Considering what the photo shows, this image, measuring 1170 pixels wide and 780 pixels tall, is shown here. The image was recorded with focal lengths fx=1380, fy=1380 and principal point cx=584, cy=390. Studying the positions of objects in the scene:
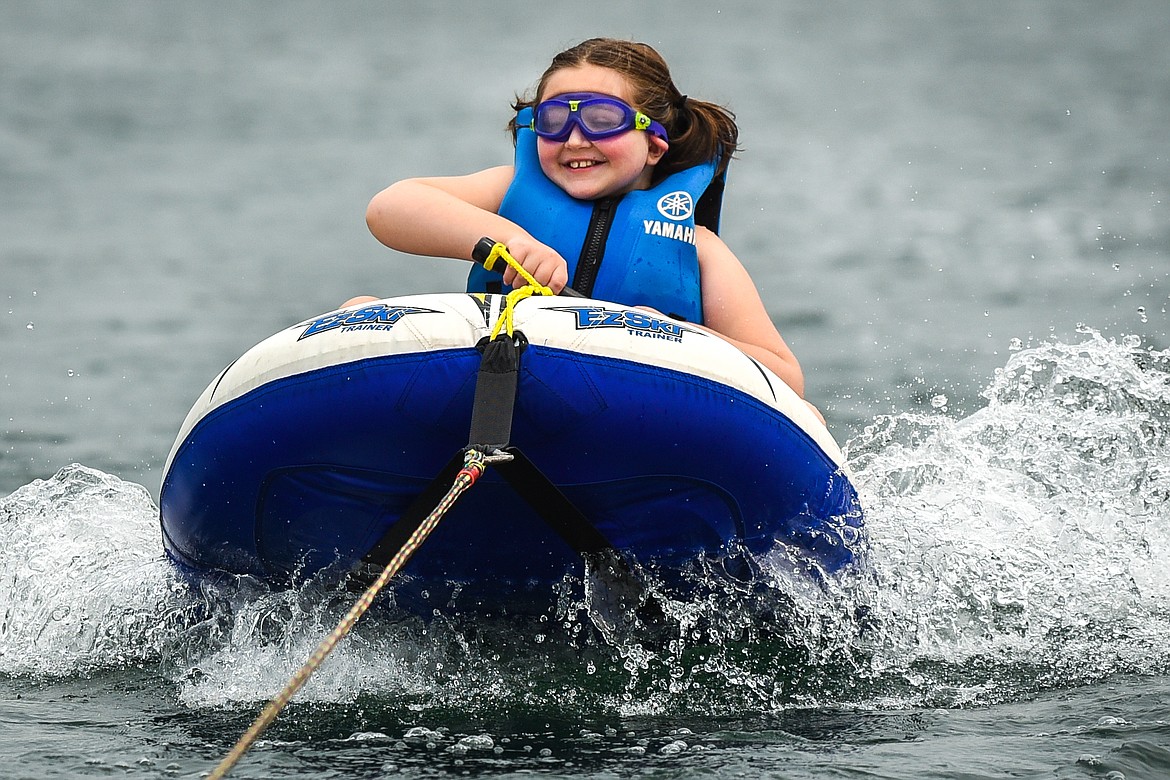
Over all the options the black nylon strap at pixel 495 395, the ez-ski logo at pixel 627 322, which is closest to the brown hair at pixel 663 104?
the ez-ski logo at pixel 627 322

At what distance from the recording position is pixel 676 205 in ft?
10.2

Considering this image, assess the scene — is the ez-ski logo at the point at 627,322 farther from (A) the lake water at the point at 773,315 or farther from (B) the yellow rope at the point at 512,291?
(A) the lake water at the point at 773,315

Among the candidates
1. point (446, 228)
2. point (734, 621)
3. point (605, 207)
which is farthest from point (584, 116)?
point (734, 621)

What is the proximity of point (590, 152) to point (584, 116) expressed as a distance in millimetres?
86

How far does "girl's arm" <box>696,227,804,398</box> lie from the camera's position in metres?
2.97

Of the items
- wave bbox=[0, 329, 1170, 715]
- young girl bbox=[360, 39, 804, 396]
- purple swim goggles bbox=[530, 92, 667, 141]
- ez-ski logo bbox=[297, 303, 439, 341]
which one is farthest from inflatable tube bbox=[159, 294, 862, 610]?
purple swim goggles bbox=[530, 92, 667, 141]

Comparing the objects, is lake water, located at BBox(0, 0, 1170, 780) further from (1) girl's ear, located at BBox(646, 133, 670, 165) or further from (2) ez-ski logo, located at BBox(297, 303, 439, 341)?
(1) girl's ear, located at BBox(646, 133, 670, 165)

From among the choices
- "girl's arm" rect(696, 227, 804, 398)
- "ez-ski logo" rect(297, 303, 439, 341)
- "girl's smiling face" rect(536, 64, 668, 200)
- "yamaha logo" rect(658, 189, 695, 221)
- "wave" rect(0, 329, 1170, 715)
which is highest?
"girl's smiling face" rect(536, 64, 668, 200)

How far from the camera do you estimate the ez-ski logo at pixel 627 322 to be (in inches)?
92.9

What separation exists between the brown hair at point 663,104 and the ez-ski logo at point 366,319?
3.06 feet

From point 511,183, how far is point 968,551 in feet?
4.39

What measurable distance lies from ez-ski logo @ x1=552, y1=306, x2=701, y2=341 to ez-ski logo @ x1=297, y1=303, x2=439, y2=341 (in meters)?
0.25

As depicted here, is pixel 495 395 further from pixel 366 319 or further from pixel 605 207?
pixel 605 207

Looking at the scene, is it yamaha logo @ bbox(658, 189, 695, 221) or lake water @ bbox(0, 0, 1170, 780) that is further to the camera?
yamaha logo @ bbox(658, 189, 695, 221)
